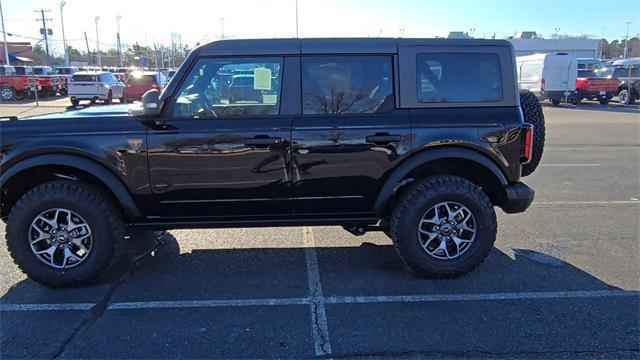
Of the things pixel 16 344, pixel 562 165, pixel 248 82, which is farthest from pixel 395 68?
pixel 562 165

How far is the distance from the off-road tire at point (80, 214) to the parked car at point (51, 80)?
102 feet

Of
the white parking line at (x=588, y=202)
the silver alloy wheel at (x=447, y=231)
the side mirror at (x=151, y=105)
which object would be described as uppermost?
the side mirror at (x=151, y=105)

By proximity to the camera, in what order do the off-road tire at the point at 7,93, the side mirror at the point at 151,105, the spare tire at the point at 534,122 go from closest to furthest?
1. the side mirror at the point at 151,105
2. the spare tire at the point at 534,122
3. the off-road tire at the point at 7,93

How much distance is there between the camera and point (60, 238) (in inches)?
161

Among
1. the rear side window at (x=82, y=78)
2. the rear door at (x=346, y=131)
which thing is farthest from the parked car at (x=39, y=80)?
the rear door at (x=346, y=131)

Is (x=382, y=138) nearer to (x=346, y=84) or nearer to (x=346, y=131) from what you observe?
(x=346, y=131)

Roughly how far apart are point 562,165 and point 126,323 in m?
8.42

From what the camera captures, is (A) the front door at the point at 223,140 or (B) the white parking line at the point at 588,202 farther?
(B) the white parking line at the point at 588,202

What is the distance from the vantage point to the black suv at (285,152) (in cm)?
398

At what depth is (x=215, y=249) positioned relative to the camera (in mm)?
4992

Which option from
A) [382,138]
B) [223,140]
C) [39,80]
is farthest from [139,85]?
[382,138]

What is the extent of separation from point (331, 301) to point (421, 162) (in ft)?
4.33

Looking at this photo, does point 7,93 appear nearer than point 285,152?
No

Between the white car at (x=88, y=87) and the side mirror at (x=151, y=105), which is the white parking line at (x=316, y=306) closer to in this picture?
the side mirror at (x=151, y=105)
